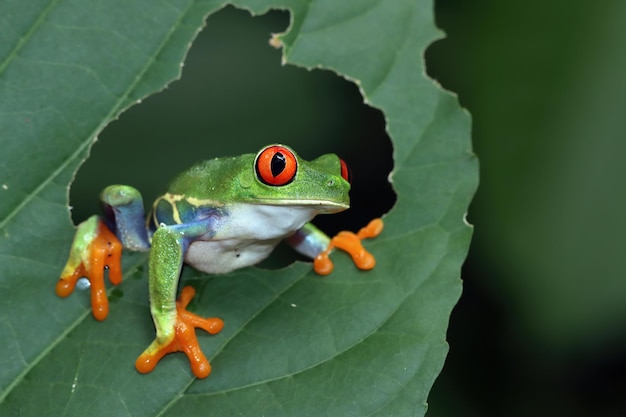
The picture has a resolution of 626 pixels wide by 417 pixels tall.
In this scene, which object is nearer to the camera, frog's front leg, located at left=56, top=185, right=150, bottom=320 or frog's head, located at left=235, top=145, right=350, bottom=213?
frog's head, located at left=235, top=145, right=350, bottom=213

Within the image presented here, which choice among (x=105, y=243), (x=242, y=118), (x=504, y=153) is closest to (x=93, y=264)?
(x=105, y=243)

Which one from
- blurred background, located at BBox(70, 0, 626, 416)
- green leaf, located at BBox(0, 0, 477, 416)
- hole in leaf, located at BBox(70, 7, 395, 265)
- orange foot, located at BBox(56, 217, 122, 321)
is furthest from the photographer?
hole in leaf, located at BBox(70, 7, 395, 265)

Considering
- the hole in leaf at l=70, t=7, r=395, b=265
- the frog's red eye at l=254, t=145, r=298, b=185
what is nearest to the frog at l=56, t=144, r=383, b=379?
the frog's red eye at l=254, t=145, r=298, b=185

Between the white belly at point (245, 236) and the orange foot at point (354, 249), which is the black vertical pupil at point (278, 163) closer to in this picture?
the white belly at point (245, 236)

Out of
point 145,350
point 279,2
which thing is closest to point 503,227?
point 279,2

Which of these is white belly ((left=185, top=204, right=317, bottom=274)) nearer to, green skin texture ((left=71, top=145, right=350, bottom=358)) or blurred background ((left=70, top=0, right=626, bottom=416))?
green skin texture ((left=71, top=145, right=350, bottom=358))

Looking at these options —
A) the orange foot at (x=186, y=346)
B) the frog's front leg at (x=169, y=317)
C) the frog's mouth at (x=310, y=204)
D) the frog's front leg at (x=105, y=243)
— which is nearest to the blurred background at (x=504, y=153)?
the frog's front leg at (x=105, y=243)

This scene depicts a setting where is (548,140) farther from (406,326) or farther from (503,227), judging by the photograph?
(406,326)

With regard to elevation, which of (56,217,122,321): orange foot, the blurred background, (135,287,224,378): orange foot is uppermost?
(56,217,122,321): orange foot
